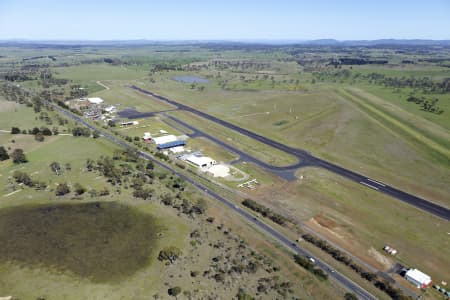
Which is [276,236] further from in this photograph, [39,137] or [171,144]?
[39,137]

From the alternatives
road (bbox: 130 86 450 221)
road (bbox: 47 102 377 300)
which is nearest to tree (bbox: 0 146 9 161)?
road (bbox: 47 102 377 300)

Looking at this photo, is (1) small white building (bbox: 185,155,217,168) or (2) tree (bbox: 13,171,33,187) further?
(1) small white building (bbox: 185,155,217,168)

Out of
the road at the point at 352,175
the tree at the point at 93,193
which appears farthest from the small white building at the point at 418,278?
the tree at the point at 93,193

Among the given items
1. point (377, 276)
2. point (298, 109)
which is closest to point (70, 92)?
point (298, 109)

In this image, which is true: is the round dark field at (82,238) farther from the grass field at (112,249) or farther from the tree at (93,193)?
the tree at (93,193)

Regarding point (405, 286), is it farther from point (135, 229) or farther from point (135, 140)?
point (135, 140)

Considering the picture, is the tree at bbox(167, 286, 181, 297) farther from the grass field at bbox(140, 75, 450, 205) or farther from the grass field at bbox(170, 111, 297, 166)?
the grass field at bbox(140, 75, 450, 205)

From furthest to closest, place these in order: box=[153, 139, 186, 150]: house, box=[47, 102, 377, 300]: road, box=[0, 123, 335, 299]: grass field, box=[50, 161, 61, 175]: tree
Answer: box=[153, 139, 186, 150]: house < box=[50, 161, 61, 175]: tree < box=[47, 102, 377, 300]: road < box=[0, 123, 335, 299]: grass field
